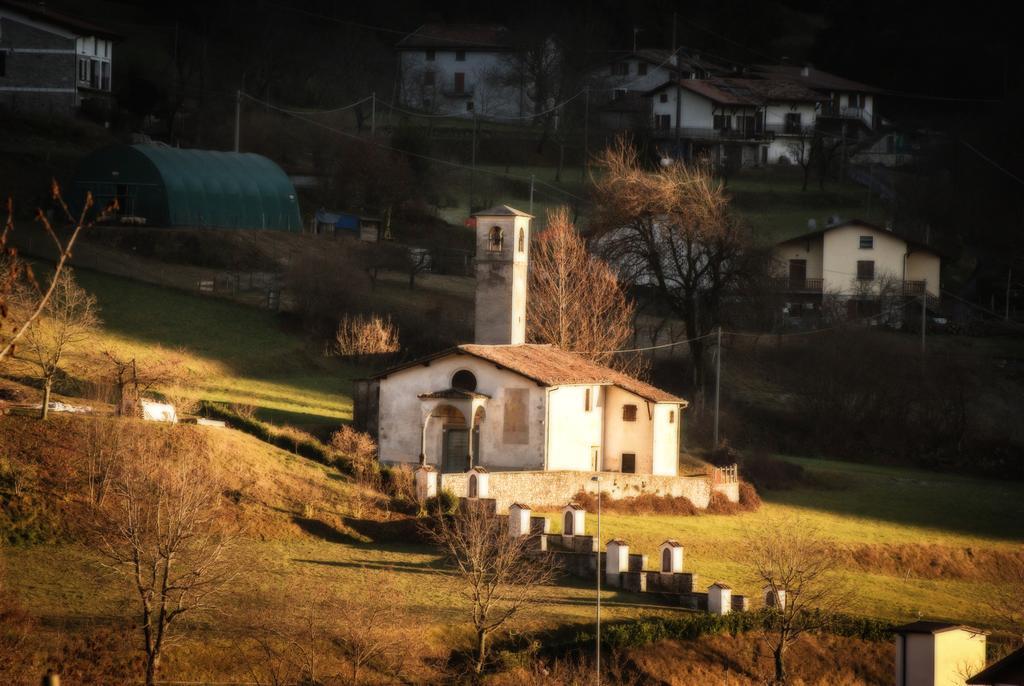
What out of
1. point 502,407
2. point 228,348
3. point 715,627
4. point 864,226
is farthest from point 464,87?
point 715,627

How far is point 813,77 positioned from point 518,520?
74597mm

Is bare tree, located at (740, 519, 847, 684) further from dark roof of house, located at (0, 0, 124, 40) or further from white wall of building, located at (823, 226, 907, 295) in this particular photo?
dark roof of house, located at (0, 0, 124, 40)

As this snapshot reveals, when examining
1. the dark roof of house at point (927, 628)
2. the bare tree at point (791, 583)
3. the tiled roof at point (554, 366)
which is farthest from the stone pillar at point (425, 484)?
the dark roof of house at point (927, 628)

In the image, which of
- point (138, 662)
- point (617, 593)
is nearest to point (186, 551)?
point (138, 662)

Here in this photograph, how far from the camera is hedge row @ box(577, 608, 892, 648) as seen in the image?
4172cm

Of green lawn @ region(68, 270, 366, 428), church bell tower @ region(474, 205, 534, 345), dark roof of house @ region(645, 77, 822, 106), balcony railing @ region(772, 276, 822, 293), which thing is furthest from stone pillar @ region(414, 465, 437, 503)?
dark roof of house @ region(645, 77, 822, 106)

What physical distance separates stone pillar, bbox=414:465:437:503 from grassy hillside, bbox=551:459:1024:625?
342 centimetres

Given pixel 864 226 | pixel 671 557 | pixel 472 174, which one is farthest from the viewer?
pixel 472 174

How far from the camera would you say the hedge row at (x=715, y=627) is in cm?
4172

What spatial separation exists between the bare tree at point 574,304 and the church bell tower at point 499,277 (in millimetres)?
5728

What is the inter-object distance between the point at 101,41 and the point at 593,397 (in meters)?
47.5

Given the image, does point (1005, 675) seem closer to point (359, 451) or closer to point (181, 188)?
point (359, 451)

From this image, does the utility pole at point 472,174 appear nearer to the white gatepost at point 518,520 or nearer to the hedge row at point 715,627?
the white gatepost at point 518,520

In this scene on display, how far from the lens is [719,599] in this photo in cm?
4519
